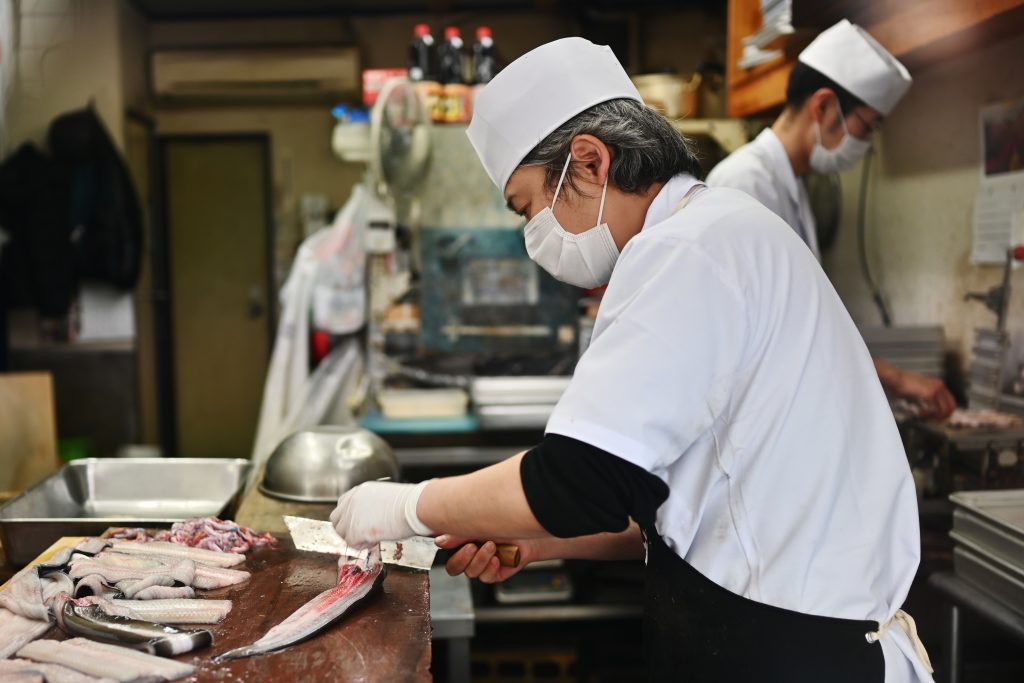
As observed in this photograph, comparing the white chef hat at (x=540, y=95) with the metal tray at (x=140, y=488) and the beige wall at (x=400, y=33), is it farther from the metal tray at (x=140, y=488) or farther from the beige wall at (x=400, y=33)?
the beige wall at (x=400, y=33)

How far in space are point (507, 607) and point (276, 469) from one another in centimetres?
151

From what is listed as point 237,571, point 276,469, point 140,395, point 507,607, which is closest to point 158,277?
point 140,395

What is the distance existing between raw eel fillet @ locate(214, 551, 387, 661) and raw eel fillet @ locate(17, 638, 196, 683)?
0.25 ft

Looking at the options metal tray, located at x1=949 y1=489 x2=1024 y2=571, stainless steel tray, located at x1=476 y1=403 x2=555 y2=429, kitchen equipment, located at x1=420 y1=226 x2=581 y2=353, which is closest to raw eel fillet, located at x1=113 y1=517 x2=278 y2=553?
metal tray, located at x1=949 y1=489 x2=1024 y2=571

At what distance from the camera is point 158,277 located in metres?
6.73

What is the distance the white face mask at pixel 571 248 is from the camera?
144 centimetres

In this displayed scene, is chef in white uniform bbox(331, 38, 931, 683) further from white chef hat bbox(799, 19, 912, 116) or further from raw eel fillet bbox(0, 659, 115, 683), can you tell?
white chef hat bbox(799, 19, 912, 116)

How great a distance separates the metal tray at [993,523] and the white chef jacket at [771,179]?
109 cm

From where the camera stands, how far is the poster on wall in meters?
2.60

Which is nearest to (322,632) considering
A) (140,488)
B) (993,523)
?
(140,488)

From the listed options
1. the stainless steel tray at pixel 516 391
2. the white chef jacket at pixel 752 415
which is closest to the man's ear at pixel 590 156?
the white chef jacket at pixel 752 415

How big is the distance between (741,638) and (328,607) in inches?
26.3

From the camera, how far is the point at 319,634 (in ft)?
4.67

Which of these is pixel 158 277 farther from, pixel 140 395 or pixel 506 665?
pixel 506 665
